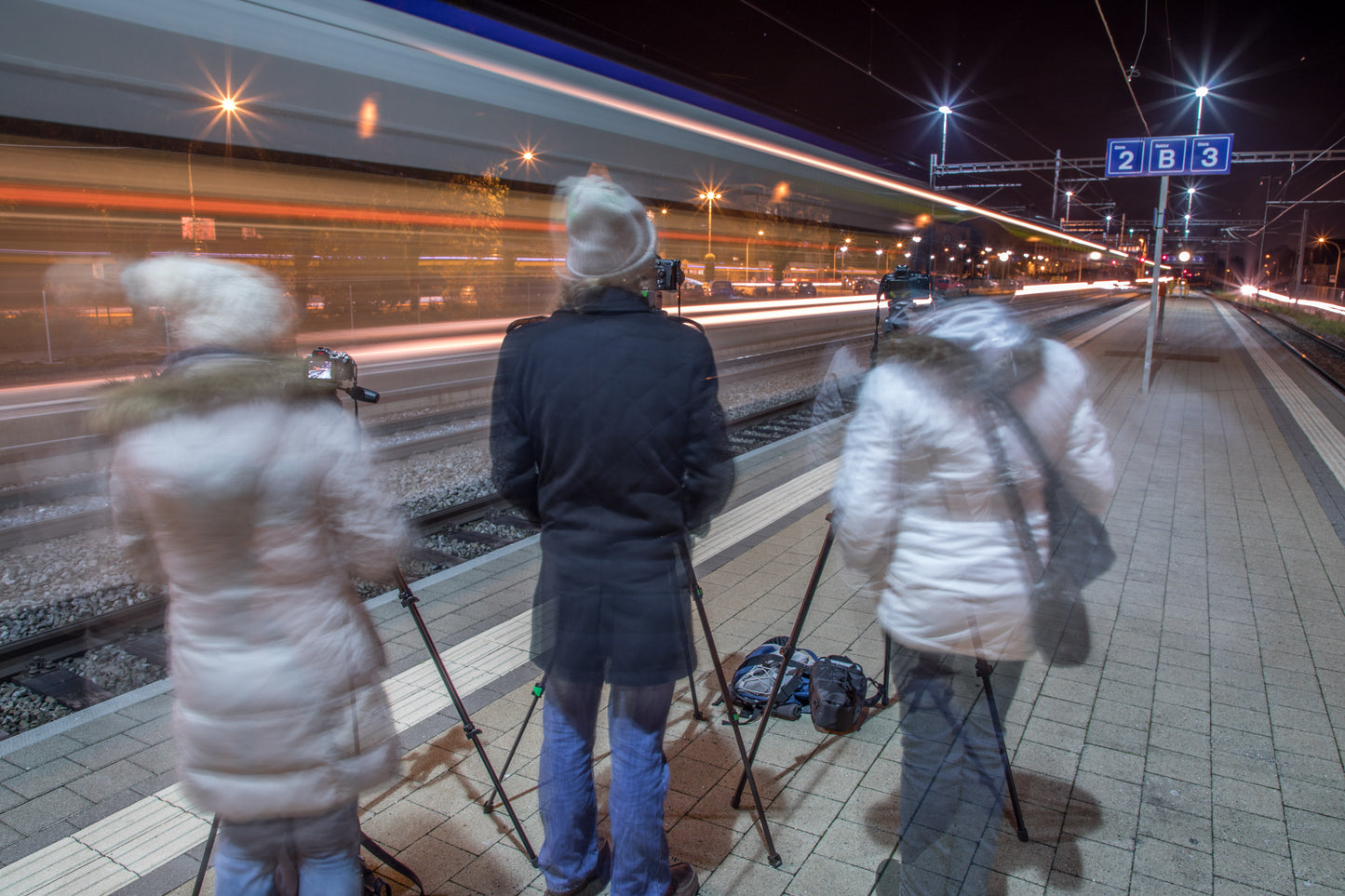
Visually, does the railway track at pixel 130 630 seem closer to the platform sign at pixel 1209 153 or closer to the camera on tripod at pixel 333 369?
the camera on tripod at pixel 333 369

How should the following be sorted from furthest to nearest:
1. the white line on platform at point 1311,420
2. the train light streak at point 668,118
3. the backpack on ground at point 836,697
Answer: the white line on platform at point 1311,420, the train light streak at point 668,118, the backpack on ground at point 836,697

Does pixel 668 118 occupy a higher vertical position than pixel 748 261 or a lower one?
higher

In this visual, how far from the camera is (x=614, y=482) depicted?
1951 millimetres

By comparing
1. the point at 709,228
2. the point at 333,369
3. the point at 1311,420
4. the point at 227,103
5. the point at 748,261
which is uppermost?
the point at 227,103

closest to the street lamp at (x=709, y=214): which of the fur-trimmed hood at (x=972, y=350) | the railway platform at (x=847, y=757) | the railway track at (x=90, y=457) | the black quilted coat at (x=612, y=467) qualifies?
the railway track at (x=90, y=457)

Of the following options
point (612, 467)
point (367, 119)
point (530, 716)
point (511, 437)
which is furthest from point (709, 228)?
point (612, 467)

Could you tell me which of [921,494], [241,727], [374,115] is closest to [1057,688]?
[921,494]

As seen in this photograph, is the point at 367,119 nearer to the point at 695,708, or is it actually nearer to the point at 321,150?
the point at 321,150

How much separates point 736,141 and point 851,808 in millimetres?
7081

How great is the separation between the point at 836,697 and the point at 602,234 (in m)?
2.15

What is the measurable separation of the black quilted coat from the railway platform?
102cm

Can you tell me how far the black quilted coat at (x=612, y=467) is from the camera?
1.93 m

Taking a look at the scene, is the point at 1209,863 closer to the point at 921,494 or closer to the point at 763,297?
the point at 921,494

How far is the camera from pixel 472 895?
2471 mm
